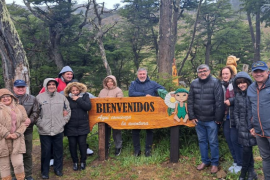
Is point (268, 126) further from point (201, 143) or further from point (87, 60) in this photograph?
point (87, 60)

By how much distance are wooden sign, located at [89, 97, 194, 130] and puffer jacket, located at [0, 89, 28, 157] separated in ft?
4.21

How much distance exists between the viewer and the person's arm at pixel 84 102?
3.99 m

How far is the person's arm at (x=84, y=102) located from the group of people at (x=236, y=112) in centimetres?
180

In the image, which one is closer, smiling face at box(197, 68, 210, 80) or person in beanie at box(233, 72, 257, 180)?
person in beanie at box(233, 72, 257, 180)

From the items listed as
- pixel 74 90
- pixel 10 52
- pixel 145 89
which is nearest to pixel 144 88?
pixel 145 89

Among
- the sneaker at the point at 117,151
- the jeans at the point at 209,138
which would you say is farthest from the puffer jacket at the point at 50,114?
the jeans at the point at 209,138

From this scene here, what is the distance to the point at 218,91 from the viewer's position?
11.9 ft

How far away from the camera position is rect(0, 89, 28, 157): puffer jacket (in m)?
3.35

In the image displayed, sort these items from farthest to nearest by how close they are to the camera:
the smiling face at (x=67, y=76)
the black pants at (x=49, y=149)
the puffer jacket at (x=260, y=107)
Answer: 1. the smiling face at (x=67, y=76)
2. the black pants at (x=49, y=149)
3. the puffer jacket at (x=260, y=107)

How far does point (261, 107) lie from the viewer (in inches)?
113

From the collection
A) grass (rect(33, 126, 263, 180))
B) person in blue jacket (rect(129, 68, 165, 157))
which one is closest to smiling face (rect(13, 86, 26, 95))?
grass (rect(33, 126, 263, 180))

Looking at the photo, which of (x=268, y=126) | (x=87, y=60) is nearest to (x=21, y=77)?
(x=268, y=126)

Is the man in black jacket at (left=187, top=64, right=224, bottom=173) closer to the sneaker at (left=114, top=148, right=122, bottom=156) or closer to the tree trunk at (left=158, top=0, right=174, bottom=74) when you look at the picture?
the sneaker at (left=114, top=148, right=122, bottom=156)

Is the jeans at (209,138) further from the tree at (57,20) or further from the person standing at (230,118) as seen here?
the tree at (57,20)
